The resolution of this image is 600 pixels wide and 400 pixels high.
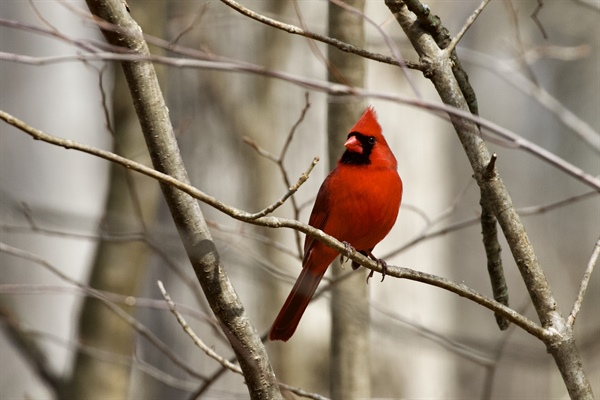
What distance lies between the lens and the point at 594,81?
830 centimetres

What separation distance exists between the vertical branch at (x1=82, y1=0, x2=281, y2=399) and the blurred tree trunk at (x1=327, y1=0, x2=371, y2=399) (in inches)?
34.8

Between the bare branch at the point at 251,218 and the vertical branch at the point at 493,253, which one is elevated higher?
the vertical branch at the point at 493,253

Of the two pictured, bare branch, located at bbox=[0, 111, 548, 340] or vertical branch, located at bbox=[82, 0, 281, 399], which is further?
vertical branch, located at bbox=[82, 0, 281, 399]

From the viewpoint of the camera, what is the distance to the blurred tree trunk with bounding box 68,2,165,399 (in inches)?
151

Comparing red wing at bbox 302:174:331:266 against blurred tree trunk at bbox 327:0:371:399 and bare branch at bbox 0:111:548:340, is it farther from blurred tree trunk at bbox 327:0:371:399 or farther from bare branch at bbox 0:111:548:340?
bare branch at bbox 0:111:548:340

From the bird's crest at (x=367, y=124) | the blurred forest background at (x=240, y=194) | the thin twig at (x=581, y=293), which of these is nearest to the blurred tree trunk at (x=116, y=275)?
the blurred forest background at (x=240, y=194)

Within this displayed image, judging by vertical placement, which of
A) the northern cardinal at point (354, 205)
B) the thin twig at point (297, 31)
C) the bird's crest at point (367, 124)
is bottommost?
the thin twig at point (297, 31)

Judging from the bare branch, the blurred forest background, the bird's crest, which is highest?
the blurred forest background

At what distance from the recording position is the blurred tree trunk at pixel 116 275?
151 inches

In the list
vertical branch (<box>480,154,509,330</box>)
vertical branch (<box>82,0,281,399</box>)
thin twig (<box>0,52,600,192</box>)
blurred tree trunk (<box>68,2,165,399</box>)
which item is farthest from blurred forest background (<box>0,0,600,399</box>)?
thin twig (<box>0,52,600,192</box>)

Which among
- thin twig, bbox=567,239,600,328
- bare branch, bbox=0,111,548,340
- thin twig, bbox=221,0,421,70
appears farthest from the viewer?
thin twig, bbox=567,239,600,328

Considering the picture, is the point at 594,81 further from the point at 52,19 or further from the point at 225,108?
the point at 52,19

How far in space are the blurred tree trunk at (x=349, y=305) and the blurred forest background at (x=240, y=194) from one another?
64cm

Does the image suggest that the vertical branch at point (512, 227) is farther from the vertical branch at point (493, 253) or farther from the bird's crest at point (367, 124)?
the bird's crest at point (367, 124)
